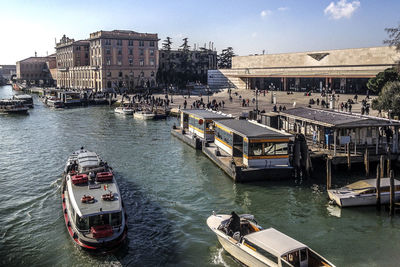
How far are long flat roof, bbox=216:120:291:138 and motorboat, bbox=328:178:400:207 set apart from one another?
5985 millimetres

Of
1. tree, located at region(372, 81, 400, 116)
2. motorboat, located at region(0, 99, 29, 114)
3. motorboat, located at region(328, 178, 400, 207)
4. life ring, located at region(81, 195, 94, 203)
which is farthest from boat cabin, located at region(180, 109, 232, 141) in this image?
motorboat, located at region(0, 99, 29, 114)

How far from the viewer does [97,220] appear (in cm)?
1870

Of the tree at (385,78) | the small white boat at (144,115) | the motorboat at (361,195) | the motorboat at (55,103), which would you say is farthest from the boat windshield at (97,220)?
the motorboat at (55,103)

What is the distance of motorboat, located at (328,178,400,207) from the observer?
2408 cm

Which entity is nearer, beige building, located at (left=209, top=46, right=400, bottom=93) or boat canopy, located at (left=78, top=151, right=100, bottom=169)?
boat canopy, located at (left=78, top=151, right=100, bottom=169)

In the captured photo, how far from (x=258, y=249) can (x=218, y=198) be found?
32.4 ft

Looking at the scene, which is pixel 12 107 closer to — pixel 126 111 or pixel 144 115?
pixel 126 111

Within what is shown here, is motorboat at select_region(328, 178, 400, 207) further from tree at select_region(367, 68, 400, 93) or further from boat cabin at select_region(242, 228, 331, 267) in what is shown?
tree at select_region(367, 68, 400, 93)

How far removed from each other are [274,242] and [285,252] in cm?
91

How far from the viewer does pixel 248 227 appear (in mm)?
18875

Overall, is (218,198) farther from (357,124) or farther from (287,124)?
(287,124)

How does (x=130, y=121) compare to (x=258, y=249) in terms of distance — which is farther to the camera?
(x=130, y=121)

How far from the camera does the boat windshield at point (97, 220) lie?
1859cm

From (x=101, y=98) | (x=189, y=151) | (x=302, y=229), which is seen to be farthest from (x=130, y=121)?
(x=302, y=229)
